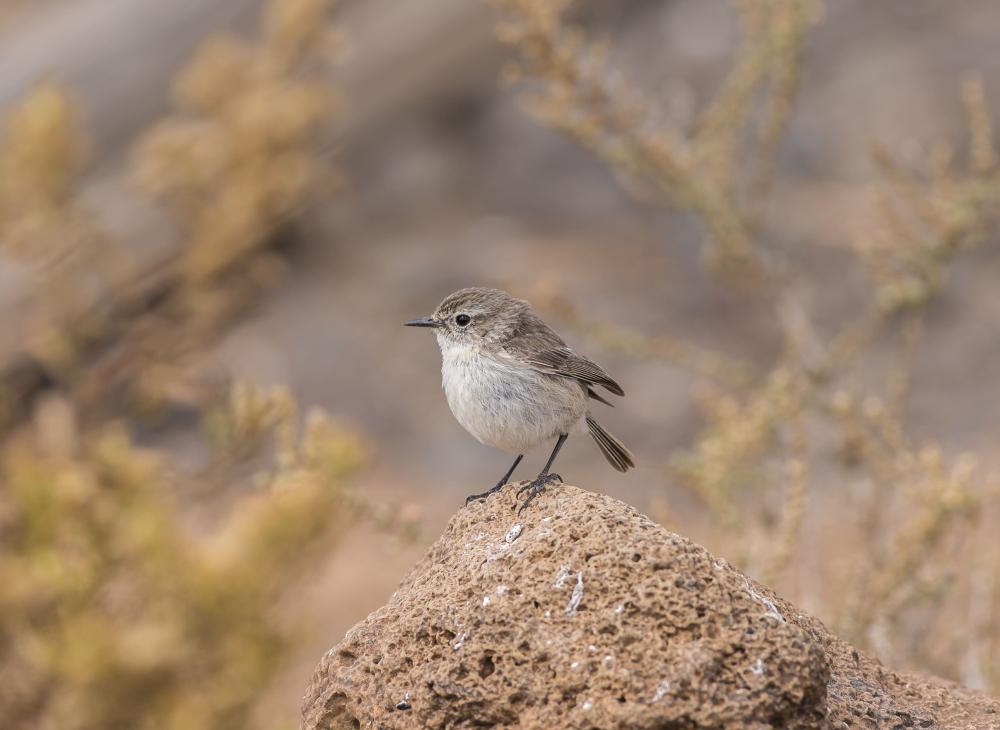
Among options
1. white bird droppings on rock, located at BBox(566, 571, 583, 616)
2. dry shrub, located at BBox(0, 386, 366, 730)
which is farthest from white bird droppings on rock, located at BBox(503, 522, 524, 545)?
dry shrub, located at BBox(0, 386, 366, 730)

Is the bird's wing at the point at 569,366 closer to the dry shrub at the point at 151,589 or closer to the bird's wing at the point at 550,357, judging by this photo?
the bird's wing at the point at 550,357

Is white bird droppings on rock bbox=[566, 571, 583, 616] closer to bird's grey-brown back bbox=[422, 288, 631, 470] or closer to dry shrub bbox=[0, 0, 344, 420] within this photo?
bird's grey-brown back bbox=[422, 288, 631, 470]

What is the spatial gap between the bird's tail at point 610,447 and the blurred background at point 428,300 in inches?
26.7

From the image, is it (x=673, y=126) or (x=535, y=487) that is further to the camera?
(x=673, y=126)

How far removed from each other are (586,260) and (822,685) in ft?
27.9

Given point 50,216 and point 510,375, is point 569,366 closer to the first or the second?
point 510,375

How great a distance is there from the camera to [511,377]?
15.3 feet

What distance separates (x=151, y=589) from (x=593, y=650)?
9.35ft

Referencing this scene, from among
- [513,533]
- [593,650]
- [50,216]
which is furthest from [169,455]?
[593,650]

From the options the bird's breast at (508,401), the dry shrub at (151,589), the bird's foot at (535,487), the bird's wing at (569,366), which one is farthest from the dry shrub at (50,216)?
the bird's foot at (535,487)

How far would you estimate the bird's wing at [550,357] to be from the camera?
473 cm

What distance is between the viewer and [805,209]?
35.3ft

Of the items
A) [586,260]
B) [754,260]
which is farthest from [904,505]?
[586,260]

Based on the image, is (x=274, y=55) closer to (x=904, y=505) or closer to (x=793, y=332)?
(x=793, y=332)
